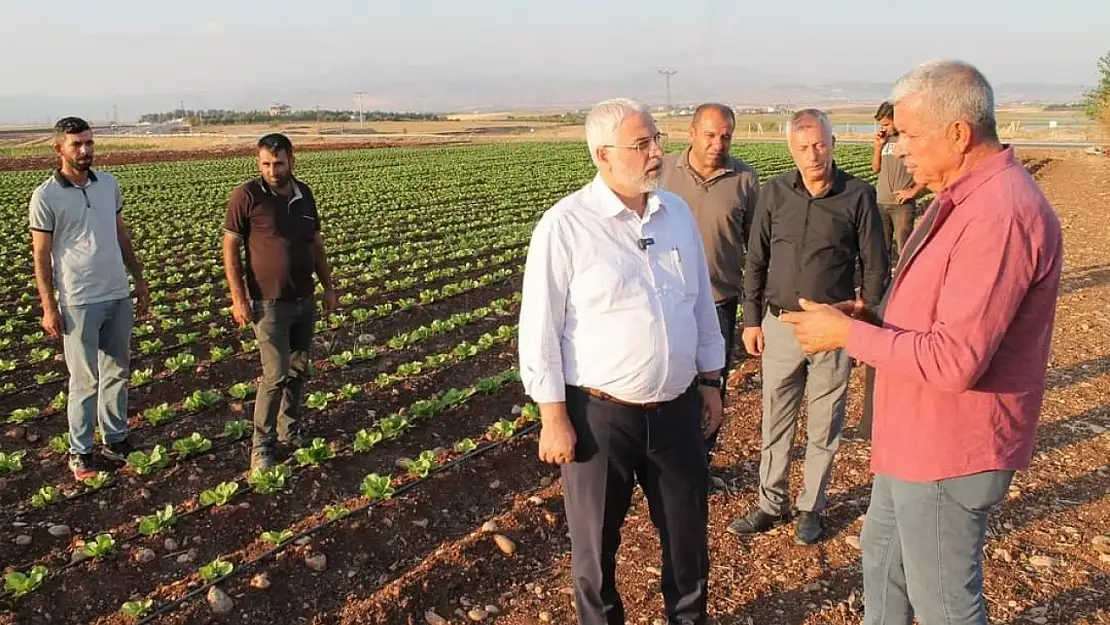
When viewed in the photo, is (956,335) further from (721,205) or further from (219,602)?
(219,602)

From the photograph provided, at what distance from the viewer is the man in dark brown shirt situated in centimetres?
534

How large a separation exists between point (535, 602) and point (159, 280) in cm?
995

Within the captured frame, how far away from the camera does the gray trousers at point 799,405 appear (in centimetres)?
436

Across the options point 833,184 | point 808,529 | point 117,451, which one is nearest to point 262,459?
point 117,451

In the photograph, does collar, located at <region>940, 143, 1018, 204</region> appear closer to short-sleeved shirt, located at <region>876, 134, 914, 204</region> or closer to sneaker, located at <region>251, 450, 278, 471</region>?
sneaker, located at <region>251, 450, 278, 471</region>

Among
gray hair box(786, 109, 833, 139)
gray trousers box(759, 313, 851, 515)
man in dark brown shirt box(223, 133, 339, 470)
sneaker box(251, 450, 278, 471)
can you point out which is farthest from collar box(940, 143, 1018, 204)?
sneaker box(251, 450, 278, 471)

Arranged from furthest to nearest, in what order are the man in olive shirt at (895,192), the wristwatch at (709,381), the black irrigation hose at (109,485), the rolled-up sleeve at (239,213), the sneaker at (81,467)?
Answer: the man in olive shirt at (895,192), the sneaker at (81,467), the rolled-up sleeve at (239,213), the black irrigation hose at (109,485), the wristwatch at (709,381)

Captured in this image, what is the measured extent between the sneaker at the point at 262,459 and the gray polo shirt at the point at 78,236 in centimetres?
142

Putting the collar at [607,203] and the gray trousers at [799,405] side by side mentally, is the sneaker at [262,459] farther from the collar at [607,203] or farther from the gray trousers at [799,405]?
the collar at [607,203]

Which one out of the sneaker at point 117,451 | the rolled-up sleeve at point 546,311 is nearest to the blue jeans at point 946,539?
the rolled-up sleeve at point 546,311

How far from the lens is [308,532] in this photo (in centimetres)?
477

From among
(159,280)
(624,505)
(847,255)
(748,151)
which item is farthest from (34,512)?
(748,151)

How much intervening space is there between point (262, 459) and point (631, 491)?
326 centimetres

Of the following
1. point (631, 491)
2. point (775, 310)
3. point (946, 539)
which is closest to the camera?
point (946, 539)
